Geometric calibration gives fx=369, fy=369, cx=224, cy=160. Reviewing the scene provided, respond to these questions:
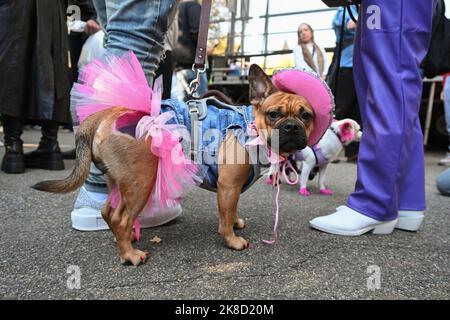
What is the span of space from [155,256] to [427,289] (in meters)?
1.06

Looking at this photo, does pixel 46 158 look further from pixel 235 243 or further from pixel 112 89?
pixel 235 243

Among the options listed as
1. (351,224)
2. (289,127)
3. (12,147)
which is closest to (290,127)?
(289,127)

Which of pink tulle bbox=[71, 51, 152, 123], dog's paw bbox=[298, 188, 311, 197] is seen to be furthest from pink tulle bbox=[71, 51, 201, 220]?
dog's paw bbox=[298, 188, 311, 197]

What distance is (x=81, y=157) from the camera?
4.78 ft

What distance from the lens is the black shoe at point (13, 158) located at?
3.10 metres

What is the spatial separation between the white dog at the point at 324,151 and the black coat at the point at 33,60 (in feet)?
7.03

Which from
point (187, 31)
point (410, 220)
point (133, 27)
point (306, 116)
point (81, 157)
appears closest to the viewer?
point (81, 157)

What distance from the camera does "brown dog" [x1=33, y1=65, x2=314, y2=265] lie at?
56.8 inches

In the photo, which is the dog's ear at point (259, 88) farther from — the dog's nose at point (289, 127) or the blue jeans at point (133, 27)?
the blue jeans at point (133, 27)

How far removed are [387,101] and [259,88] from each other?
65cm

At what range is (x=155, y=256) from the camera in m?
1.58

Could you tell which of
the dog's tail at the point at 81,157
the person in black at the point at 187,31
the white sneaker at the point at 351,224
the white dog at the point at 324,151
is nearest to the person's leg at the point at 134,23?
the dog's tail at the point at 81,157
